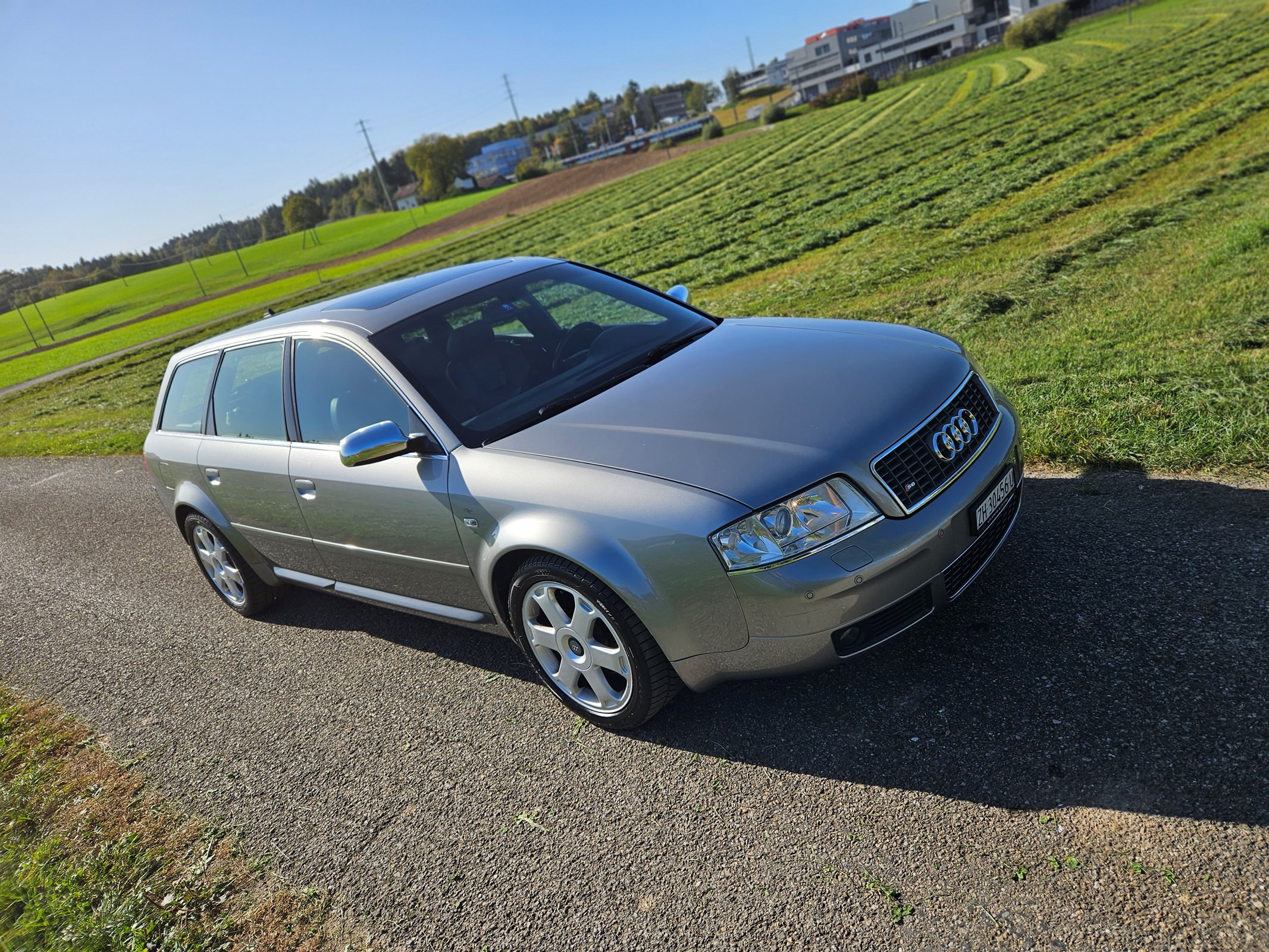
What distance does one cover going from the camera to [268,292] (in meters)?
53.8

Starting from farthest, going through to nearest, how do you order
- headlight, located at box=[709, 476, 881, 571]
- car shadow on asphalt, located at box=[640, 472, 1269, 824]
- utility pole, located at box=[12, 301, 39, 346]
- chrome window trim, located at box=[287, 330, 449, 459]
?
utility pole, located at box=[12, 301, 39, 346], chrome window trim, located at box=[287, 330, 449, 459], headlight, located at box=[709, 476, 881, 571], car shadow on asphalt, located at box=[640, 472, 1269, 824]

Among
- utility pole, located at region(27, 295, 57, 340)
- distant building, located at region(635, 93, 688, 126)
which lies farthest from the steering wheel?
distant building, located at region(635, 93, 688, 126)

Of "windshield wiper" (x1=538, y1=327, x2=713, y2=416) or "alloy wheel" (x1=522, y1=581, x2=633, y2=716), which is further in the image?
"windshield wiper" (x1=538, y1=327, x2=713, y2=416)

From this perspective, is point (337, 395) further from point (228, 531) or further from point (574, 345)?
point (228, 531)

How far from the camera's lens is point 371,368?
154 inches

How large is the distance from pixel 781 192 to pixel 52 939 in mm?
23600

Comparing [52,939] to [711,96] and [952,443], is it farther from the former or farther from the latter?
Answer: [711,96]

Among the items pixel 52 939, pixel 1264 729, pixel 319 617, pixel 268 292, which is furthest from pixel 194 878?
pixel 268 292

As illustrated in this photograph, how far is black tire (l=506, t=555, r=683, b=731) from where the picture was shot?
306cm

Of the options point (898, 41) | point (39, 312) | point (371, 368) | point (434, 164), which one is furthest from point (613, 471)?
point (898, 41)

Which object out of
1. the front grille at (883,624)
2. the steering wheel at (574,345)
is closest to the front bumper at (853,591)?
the front grille at (883,624)

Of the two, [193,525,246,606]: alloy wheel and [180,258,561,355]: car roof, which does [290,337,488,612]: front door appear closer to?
[180,258,561,355]: car roof

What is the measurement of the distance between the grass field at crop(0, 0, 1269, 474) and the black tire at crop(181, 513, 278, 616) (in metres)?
4.65

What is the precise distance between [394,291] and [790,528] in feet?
9.07
